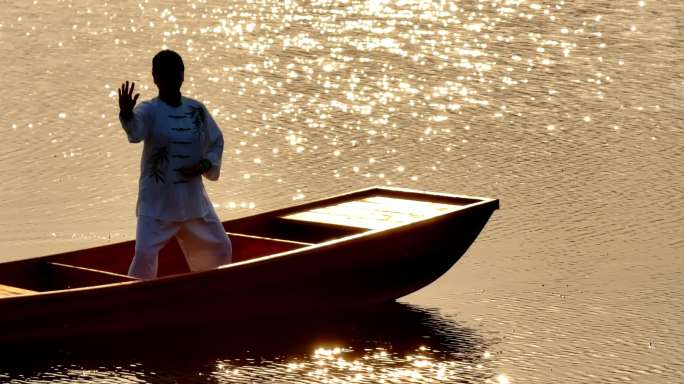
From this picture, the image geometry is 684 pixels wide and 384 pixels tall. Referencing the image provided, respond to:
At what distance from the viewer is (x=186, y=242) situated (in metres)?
10.8

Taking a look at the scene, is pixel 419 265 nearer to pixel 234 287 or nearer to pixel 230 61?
pixel 234 287

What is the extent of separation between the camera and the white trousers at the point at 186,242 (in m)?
10.5

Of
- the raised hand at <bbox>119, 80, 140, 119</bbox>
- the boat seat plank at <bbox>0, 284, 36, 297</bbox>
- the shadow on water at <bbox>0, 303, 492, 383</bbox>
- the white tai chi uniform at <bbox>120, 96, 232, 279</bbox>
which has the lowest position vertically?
the shadow on water at <bbox>0, 303, 492, 383</bbox>

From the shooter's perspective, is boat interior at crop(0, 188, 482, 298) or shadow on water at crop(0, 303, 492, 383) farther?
boat interior at crop(0, 188, 482, 298)

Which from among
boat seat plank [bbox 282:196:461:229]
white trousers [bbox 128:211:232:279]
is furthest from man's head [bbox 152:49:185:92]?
boat seat plank [bbox 282:196:461:229]

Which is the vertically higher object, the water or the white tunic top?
the white tunic top

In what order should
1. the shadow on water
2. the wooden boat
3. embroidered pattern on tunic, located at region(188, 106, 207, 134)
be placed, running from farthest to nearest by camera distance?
embroidered pattern on tunic, located at region(188, 106, 207, 134) → the wooden boat → the shadow on water

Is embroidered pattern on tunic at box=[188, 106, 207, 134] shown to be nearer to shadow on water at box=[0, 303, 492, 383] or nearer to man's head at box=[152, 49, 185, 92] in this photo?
man's head at box=[152, 49, 185, 92]

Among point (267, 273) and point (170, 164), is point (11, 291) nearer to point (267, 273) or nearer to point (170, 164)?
point (170, 164)

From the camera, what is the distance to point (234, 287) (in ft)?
34.4

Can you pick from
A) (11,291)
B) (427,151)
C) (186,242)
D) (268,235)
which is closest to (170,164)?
(186,242)

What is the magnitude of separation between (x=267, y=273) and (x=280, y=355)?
2.00 feet

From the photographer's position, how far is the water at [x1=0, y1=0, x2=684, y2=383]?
33.5 feet

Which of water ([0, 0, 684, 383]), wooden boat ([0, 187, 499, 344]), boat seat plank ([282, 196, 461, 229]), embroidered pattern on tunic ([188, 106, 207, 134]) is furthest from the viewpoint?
boat seat plank ([282, 196, 461, 229])
